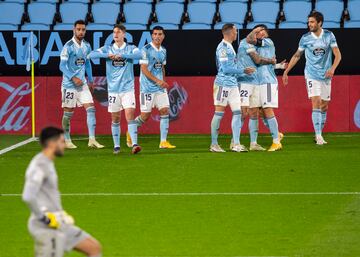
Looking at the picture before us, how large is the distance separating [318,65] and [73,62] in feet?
13.8

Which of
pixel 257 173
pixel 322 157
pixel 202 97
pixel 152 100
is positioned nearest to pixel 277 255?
pixel 257 173

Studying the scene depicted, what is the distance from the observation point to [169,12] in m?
23.1

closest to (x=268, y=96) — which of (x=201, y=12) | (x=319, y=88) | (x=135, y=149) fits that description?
(x=319, y=88)

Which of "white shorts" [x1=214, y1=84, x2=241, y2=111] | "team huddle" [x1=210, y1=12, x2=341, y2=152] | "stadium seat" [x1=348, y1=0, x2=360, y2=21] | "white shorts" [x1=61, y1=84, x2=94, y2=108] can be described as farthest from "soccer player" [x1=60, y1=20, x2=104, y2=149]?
"stadium seat" [x1=348, y1=0, x2=360, y2=21]

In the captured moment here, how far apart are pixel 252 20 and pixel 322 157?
5989 mm

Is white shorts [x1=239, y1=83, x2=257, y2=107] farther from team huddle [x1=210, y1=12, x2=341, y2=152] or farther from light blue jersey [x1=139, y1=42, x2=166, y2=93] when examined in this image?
light blue jersey [x1=139, y1=42, x2=166, y2=93]

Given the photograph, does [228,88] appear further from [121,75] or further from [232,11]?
[232,11]

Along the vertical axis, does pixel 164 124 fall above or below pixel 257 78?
below

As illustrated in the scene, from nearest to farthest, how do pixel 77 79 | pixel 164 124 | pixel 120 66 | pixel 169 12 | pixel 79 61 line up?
pixel 120 66
pixel 164 124
pixel 77 79
pixel 79 61
pixel 169 12

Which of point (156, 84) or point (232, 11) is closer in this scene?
point (156, 84)

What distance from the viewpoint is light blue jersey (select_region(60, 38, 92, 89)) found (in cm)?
1886

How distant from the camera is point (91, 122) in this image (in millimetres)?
19031

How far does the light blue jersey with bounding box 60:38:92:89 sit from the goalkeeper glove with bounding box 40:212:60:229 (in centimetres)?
1085

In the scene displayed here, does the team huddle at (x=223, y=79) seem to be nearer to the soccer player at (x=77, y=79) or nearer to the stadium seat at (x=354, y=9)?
the soccer player at (x=77, y=79)
